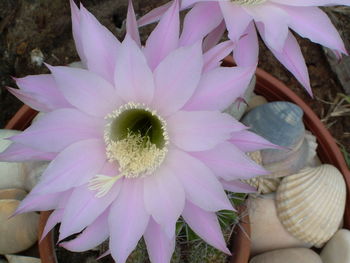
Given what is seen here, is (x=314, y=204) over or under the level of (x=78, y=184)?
under

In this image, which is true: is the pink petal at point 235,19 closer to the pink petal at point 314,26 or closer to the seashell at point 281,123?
the pink petal at point 314,26

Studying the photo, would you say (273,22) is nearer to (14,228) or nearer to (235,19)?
(235,19)

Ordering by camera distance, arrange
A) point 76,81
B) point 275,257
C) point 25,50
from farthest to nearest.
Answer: point 25,50, point 275,257, point 76,81

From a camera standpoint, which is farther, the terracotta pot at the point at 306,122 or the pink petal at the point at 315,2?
the terracotta pot at the point at 306,122

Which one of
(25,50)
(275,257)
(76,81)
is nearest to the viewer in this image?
(76,81)

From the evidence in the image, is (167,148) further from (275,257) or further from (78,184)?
(275,257)

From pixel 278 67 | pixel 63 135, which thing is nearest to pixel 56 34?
pixel 278 67

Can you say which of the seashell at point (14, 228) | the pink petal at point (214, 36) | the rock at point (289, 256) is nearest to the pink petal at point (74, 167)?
the pink petal at point (214, 36)
